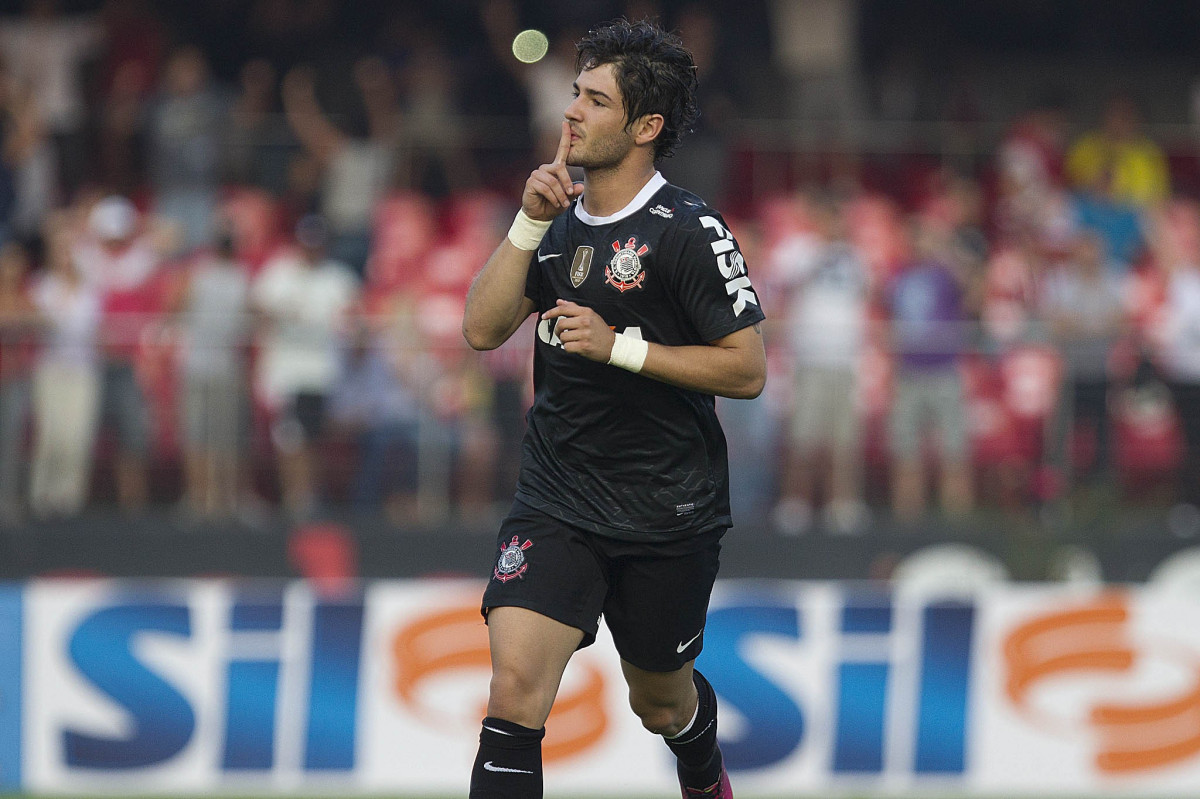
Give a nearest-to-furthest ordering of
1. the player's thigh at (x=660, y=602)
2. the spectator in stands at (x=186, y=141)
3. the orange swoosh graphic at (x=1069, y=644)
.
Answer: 1. the player's thigh at (x=660, y=602)
2. the orange swoosh graphic at (x=1069, y=644)
3. the spectator in stands at (x=186, y=141)

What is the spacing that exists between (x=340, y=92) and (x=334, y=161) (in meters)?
0.77

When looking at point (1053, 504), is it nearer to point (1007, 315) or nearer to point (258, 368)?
point (1007, 315)

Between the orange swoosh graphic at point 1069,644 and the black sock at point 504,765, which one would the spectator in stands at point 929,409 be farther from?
the black sock at point 504,765

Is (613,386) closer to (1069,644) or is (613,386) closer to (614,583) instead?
(614,583)

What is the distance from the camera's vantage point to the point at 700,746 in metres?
5.52

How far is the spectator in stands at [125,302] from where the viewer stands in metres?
10.3

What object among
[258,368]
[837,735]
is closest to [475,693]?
[837,735]

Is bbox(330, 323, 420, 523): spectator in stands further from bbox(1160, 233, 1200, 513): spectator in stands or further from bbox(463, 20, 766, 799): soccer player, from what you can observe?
bbox(463, 20, 766, 799): soccer player

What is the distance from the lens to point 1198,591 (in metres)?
11.0

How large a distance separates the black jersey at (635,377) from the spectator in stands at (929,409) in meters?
5.46

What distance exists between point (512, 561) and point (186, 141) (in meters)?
8.61

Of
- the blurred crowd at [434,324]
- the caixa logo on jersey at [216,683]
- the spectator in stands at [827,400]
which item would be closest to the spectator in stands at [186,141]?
the blurred crowd at [434,324]

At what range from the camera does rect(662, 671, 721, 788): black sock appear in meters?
5.50

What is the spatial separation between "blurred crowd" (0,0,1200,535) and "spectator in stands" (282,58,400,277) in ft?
0.08
